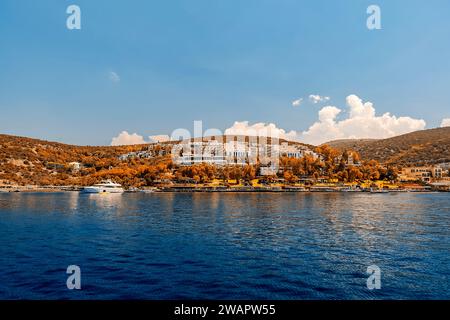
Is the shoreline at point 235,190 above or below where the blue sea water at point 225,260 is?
above

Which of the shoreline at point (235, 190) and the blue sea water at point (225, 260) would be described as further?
the shoreline at point (235, 190)

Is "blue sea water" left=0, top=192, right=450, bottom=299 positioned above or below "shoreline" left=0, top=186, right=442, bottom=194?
below

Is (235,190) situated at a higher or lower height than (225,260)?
higher

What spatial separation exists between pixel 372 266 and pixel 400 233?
19200mm

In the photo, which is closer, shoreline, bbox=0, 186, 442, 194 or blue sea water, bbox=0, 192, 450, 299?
blue sea water, bbox=0, 192, 450, 299

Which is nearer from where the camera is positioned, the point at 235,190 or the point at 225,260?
the point at 225,260

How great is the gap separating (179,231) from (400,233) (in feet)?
96.1
